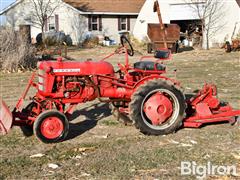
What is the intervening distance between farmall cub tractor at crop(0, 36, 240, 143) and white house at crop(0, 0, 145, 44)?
89.7 feet

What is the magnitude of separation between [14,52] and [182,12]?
1759 cm

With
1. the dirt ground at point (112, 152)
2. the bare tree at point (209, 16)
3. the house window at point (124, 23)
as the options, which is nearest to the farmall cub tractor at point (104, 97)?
the dirt ground at point (112, 152)

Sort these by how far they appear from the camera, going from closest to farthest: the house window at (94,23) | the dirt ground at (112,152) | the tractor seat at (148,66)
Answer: the dirt ground at (112,152), the tractor seat at (148,66), the house window at (94,23)

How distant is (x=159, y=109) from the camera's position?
22.5ft

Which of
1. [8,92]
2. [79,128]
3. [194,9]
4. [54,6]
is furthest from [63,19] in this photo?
[79,128]

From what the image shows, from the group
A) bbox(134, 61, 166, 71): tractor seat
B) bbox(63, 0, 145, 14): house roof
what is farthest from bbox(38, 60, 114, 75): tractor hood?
bbox(63, 0, 145, 14): house roof

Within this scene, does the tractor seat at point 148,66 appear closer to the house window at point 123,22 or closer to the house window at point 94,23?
the house window at point 94,23

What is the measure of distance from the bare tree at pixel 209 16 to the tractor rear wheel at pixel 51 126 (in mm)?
24206

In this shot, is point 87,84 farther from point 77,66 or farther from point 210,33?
point 210,33

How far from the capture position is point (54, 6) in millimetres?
34656

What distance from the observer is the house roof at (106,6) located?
3469cm

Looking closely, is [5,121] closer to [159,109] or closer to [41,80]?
[41,80]

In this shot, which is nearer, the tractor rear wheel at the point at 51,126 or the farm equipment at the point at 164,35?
the tractor rear wheel at the point at 51,126

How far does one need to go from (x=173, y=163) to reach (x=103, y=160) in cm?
94
